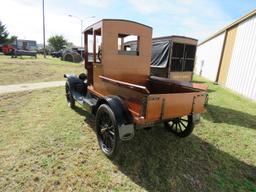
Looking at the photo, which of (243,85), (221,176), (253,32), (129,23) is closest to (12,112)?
(129,23)

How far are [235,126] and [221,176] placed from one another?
242cm

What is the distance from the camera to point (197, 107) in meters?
3.07

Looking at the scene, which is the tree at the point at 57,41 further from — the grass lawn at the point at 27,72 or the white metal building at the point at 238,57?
the white metal building at the point at 238,57

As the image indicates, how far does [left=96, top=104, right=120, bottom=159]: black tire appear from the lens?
8.86 ft

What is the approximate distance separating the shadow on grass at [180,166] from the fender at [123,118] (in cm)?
63

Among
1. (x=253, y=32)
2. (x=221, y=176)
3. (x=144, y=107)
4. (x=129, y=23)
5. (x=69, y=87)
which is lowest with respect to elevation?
(x=221, y=176)

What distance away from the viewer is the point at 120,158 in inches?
119

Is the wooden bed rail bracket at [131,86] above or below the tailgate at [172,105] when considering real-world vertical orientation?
above

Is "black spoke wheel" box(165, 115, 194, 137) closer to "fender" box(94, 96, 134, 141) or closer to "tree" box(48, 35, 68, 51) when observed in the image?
"fender" box(94, 96, 134, 141)

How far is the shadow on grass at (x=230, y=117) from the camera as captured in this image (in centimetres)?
495

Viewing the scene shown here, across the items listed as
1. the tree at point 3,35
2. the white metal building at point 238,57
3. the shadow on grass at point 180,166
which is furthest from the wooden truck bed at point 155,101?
the tree at point 3,35

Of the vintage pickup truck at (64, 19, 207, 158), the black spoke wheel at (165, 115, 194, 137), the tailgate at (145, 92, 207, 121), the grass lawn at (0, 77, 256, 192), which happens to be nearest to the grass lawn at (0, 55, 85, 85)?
the grass lawn at (0, 77, 256, 192)

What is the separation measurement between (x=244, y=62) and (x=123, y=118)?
9290 millimetres

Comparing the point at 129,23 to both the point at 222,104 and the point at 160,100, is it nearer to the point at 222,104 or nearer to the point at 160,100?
the point at 160,100
